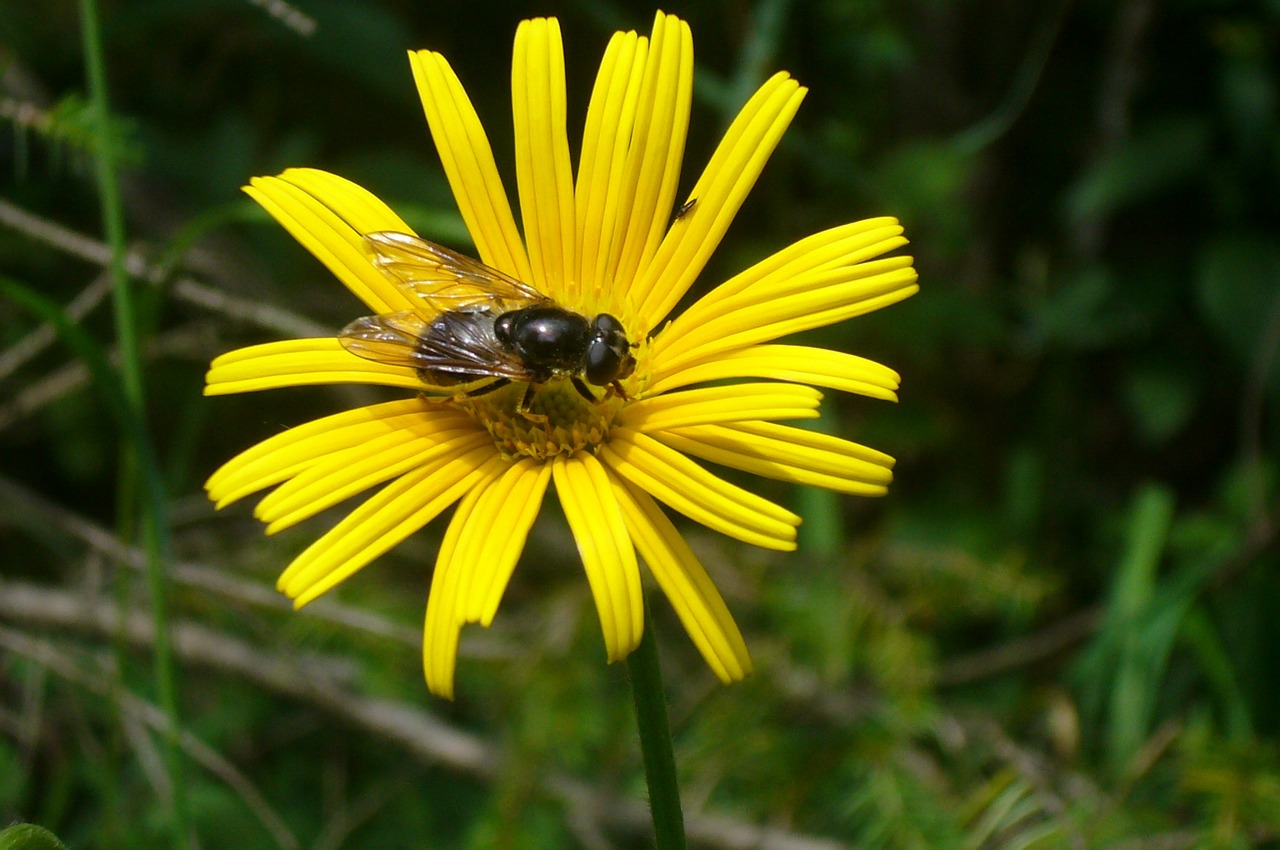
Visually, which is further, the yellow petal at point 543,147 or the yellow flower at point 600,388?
the yellow petal at point 543,147

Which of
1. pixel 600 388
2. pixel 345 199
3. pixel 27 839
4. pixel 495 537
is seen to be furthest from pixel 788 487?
pixel 27 839

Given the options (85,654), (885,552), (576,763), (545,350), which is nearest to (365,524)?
(545,350)

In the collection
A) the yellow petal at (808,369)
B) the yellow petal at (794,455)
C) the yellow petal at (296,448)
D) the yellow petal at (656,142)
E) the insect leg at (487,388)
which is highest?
the yellow petal at (656,142)

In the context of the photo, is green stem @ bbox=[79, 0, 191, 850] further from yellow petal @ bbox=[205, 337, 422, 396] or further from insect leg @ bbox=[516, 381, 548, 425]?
insect leg @ bbox=[516, 381, 548, 425]

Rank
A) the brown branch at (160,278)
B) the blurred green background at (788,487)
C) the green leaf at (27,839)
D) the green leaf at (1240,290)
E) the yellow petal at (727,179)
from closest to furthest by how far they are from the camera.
A: the green leaf at (27,839) → the yellow petal at (727,179) → the brown branch at (160,278) → the blurred green background at (788,487) → the green leaf at (1240,290)

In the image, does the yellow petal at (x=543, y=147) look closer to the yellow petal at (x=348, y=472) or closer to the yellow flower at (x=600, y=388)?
the yellow flower at (x=600, y=388)

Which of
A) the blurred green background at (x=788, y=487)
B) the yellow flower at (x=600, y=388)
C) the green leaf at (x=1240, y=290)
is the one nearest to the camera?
the yellow flower at (x=600, y=388)

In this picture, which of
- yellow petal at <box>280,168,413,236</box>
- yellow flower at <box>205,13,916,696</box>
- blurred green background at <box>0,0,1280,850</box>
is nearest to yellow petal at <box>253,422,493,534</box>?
yellow flower at <box>205,13,916,696</box>

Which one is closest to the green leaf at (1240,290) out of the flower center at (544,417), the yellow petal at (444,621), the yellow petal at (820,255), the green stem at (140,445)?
the yellow petal at (820,255)
